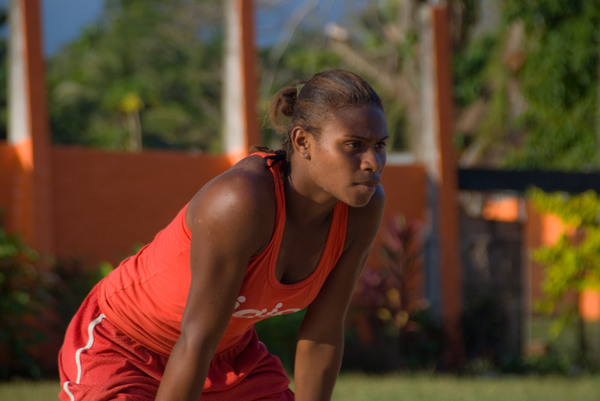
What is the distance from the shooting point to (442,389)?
7.68 m

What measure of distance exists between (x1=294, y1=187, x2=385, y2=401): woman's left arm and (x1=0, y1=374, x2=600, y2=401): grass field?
381 cm

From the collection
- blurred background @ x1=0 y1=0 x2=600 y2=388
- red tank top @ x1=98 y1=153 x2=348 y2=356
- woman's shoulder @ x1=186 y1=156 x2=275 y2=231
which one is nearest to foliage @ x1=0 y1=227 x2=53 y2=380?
blurred background @ x1=0 y1=0 x2=600 y2=388

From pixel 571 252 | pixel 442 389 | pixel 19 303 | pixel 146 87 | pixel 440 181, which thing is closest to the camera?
pixel 19 303

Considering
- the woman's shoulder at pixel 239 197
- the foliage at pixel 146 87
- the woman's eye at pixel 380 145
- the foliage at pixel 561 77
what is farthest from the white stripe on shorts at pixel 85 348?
the foliage at pixel 146 87

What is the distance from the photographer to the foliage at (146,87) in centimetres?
3019

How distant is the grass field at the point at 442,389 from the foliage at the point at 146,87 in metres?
22.3

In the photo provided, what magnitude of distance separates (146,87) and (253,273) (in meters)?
27.8

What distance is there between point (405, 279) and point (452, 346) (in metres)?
0.95

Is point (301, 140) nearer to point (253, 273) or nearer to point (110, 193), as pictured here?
point (253, 273)

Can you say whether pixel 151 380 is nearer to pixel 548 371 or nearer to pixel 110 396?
pixel 110 396

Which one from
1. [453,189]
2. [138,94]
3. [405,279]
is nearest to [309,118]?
[405,279]

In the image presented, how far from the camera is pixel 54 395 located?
21.1 feet

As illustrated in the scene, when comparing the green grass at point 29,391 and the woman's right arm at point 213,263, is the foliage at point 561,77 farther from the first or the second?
the woman's right arm at point 213,263

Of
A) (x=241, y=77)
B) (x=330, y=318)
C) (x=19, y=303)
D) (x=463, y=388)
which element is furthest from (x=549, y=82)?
(x=330, y=318)
